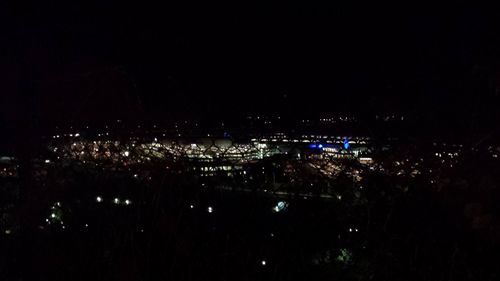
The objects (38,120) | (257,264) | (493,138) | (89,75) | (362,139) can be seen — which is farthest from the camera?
(89,75)

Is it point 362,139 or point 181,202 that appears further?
point 181,202

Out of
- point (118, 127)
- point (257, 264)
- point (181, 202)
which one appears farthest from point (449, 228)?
point (118, 127)

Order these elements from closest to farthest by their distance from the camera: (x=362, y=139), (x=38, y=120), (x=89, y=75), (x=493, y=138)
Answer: (x=493, y=138)
(x=362, y=139)
(x=38, y=120)
(x=89, y=75)

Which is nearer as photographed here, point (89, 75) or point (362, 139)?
point (362, 139)

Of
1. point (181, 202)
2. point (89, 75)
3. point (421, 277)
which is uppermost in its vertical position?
point (89, 75)

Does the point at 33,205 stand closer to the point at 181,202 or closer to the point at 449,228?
the point at 181,202

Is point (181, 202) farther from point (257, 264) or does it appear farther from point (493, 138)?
point (493, 138)

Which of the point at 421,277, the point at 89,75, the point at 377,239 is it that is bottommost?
the point at 421,277

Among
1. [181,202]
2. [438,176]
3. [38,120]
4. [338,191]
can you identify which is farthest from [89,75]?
[438,176]

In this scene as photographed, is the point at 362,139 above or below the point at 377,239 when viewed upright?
above
